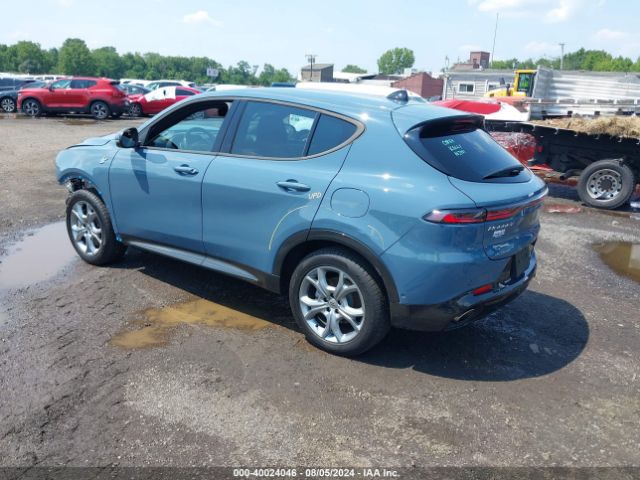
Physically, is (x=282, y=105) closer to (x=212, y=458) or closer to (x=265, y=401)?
(x=265, y=401)

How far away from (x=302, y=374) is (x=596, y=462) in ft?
5.83

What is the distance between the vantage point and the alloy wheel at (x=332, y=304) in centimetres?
369

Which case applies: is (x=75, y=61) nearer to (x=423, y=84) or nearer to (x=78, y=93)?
(x=423, y=84)

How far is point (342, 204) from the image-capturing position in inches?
139

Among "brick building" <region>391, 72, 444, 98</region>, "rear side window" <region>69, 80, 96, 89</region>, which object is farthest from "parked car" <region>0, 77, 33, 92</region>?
"brick building" <region>391, 72, 444, 98</region>

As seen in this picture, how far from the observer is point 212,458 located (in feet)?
9.25

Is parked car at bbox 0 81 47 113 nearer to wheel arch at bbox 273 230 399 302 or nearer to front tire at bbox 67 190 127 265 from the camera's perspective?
front tire at bbox 67 190 127 265

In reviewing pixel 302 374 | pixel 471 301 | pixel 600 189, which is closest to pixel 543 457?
pixel 471 301

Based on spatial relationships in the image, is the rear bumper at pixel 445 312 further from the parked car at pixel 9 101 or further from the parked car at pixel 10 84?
the parked car at pixel 10 84

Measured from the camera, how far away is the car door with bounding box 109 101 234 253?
4.35m

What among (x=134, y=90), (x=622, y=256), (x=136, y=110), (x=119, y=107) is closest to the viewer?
(x=622, y=256)

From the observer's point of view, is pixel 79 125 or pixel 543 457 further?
pixel 79 125

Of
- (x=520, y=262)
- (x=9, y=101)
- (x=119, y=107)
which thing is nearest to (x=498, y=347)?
(x=520, y=262)

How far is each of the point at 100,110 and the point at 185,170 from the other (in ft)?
64.2
